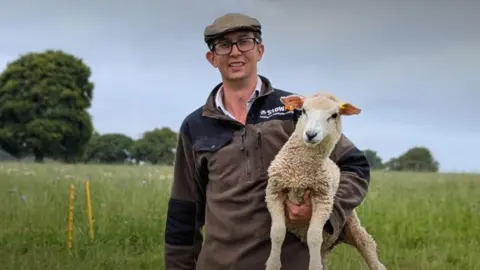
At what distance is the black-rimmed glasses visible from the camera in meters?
3.10

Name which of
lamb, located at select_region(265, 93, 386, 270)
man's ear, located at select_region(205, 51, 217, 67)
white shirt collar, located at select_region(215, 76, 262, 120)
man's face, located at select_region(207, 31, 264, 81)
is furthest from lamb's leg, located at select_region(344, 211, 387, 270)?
man's ear, located at select_region(205, 51, 217, 67)

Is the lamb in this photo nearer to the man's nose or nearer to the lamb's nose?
the lamb's nose

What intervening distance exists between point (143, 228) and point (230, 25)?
601 cm

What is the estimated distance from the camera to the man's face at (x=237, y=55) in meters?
3.09

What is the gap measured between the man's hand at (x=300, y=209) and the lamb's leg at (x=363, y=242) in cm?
39

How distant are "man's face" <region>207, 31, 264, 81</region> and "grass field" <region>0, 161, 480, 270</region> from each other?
3694mm

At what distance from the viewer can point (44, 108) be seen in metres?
47.1

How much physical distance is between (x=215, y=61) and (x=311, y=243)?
97 cm

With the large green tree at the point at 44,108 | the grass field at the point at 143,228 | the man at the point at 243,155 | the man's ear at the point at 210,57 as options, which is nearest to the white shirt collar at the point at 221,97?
the man at the point at 243,155

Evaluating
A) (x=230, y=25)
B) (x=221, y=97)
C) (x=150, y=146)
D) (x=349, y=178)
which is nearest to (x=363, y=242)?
(x=349, y=178)

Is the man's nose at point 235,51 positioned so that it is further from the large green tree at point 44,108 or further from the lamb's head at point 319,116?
the large green tree at point 44,108

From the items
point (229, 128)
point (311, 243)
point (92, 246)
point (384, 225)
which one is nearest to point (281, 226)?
point (311, 243)

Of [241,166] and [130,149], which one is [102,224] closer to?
[241,166]

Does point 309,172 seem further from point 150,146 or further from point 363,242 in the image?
point 150,146
